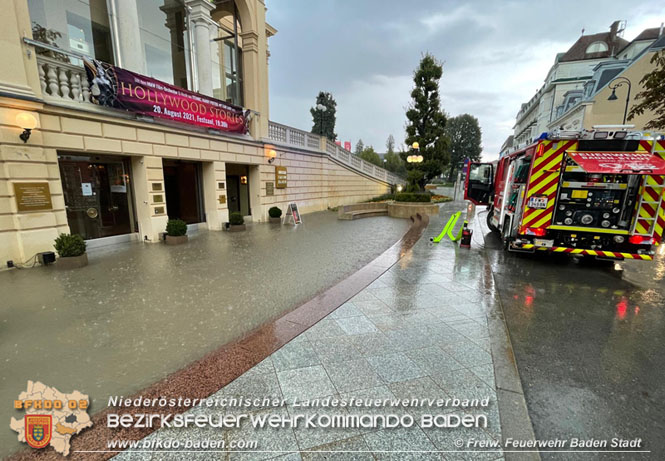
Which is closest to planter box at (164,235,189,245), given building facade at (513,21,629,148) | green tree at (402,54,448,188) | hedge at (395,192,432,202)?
hedge at (395,192,432,202)

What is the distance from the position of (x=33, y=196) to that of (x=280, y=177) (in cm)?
924

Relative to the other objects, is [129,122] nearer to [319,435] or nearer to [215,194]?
[215,194]

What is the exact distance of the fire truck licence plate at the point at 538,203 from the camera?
6.17 m

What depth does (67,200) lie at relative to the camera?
7.70 meters

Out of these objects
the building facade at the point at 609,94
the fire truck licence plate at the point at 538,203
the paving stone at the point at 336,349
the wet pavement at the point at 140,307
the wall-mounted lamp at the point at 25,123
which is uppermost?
the building facade at the point at 609,94

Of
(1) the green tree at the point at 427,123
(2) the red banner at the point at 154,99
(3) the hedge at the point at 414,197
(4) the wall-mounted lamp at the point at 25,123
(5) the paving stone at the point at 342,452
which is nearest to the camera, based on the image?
(5) the paving stone at the point at 342,452

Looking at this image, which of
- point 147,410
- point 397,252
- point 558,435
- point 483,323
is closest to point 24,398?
point 147,410

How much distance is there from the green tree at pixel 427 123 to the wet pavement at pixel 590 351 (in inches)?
540

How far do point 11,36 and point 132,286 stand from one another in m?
6.06

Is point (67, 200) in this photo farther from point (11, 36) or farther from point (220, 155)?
point (220, 155)

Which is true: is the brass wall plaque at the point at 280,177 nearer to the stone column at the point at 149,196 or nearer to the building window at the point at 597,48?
the stone column at the point at 149,196

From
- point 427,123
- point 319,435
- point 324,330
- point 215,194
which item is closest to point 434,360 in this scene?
point 324,330

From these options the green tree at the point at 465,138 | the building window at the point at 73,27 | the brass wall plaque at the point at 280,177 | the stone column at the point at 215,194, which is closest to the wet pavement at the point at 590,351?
the stone column at the point at 215,194

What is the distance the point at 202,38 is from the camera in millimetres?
10859
